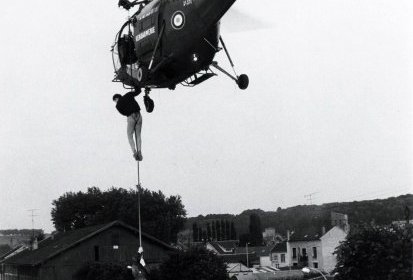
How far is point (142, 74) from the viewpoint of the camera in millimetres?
10828

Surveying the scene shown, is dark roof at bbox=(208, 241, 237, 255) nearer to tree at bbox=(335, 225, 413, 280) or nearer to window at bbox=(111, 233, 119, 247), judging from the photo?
window at bbox=(111, 233, 119, 247)

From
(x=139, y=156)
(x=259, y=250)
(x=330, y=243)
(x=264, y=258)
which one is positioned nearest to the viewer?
(x=139, y=156)

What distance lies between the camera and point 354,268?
1941 centimetres

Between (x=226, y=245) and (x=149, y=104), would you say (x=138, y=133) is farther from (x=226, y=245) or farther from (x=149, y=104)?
(x=226, y=245)

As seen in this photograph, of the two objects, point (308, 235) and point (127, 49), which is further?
point (308, 235)

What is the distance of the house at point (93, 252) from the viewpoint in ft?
156

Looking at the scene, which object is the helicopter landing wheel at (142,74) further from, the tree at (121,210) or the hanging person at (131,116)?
the tree at (121,210)

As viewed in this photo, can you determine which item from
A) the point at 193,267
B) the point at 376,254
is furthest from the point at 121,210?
the point at 376,254

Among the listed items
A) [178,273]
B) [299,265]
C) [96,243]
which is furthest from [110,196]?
[178,273]

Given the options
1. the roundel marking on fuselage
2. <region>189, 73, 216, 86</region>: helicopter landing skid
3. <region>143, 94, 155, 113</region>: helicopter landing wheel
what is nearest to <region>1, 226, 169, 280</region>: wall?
<region>143, 94, 155, 113</region>: helicopter landing wheel

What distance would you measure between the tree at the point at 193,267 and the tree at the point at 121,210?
3520 cm

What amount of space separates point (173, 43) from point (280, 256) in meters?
91.7

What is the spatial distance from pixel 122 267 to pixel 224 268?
1051cm

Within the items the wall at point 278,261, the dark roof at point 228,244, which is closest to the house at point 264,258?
the wall at point 278,261
